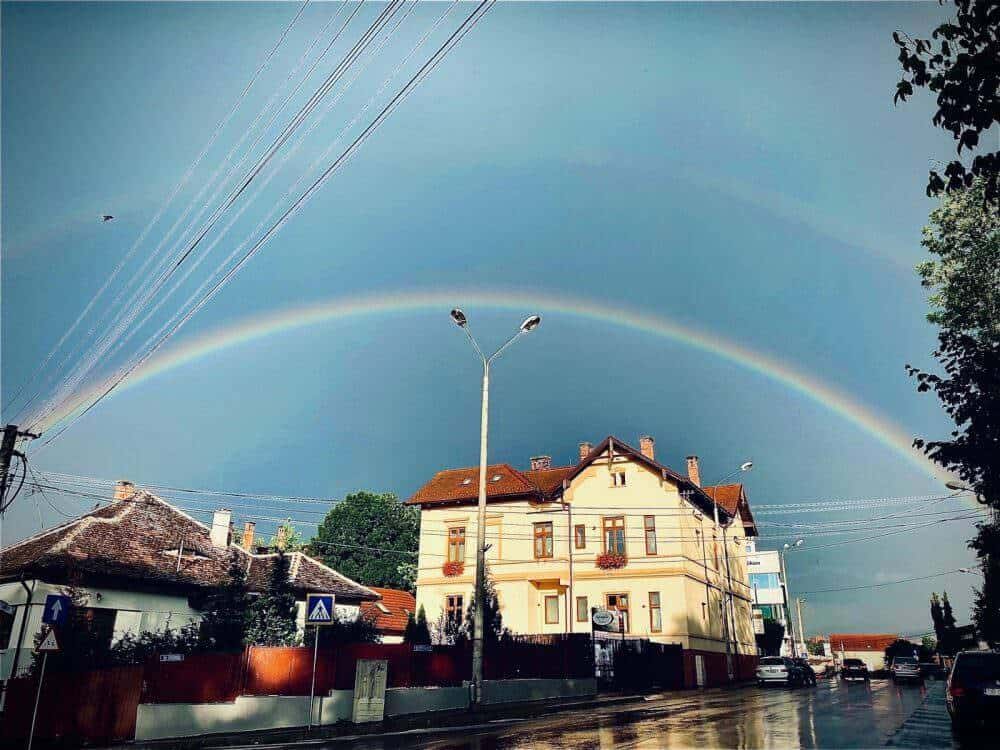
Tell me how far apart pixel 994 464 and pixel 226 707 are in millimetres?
16780

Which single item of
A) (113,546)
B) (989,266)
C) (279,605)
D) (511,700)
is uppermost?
(989,266)

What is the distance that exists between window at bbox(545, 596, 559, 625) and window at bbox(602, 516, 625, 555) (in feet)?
14.1

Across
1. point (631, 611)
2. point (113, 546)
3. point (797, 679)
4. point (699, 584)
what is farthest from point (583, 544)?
point (113, 546)

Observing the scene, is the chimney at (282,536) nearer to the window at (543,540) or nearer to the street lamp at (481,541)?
the window at (543,540)

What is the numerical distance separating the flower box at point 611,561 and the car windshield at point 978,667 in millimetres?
25993

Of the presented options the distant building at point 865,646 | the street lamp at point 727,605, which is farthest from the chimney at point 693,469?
the distant building at point 865,646

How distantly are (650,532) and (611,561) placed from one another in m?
2.80

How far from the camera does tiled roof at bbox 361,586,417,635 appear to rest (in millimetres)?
41066

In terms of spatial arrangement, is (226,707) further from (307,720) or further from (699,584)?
(699,584)

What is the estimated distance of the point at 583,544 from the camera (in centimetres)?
4078

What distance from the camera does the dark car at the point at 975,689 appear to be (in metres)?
12.4

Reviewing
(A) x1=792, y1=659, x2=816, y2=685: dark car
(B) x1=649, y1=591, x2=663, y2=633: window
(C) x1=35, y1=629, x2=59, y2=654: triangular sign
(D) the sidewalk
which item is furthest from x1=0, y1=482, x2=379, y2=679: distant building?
(A) x1=792, y1=659, x2=816, y2=685: dark car

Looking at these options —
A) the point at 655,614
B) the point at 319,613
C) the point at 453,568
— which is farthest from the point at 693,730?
the point at 453,568

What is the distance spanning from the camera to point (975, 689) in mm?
12602
